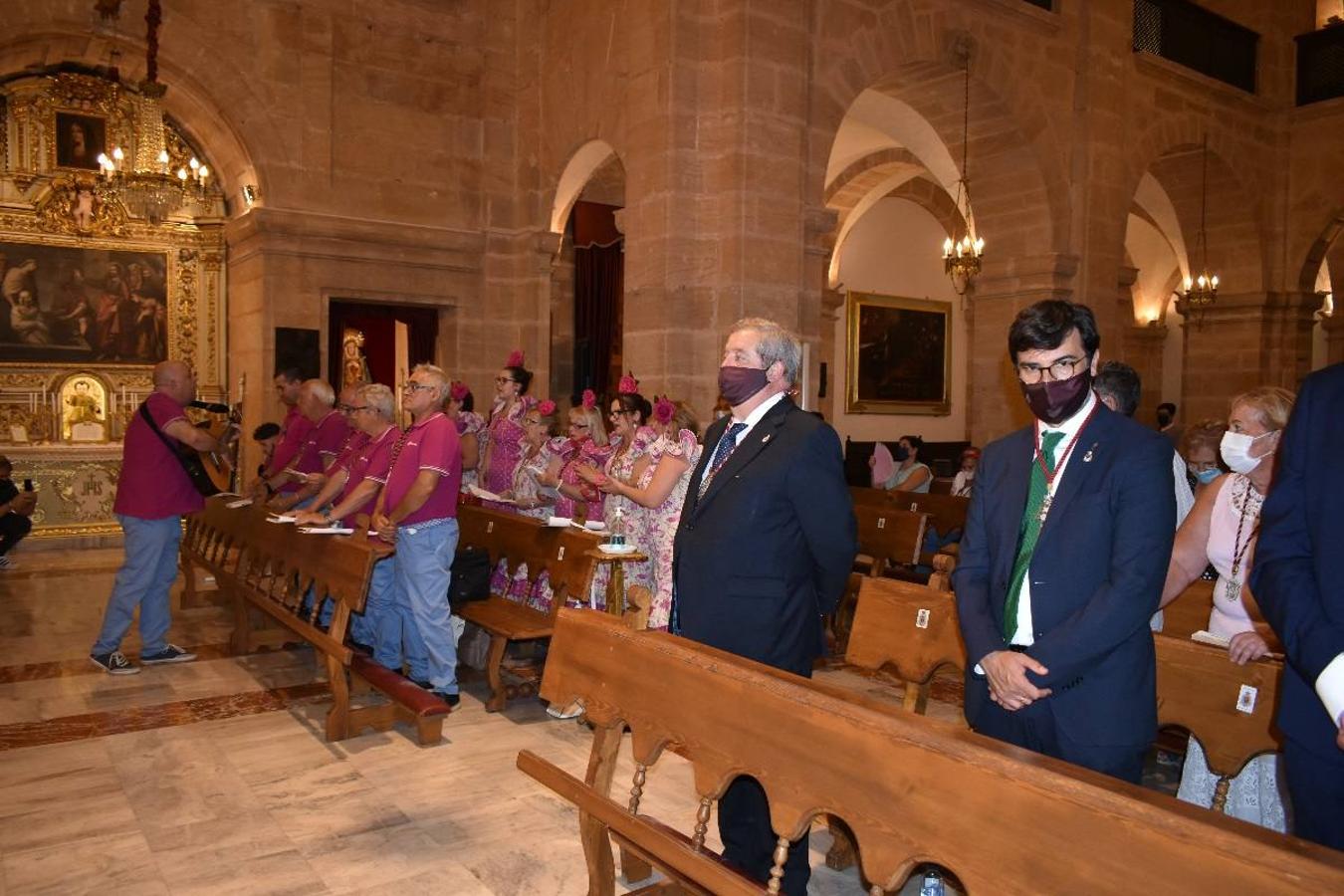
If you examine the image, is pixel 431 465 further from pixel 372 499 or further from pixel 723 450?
pixel 723 450

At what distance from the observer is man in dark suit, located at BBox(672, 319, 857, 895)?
2.71 metres

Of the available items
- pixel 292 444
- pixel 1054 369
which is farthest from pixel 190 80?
pixel 1054 369

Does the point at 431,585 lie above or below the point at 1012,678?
below

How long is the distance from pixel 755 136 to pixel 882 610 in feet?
18.8

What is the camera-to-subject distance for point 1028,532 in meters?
2.24

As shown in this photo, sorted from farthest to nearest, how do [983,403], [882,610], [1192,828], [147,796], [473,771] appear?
[983,403] < [473,771] < [147,796] < [882,610] < [1192,828]

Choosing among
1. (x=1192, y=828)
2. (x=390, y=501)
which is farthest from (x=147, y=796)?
(x=1192, y=828)

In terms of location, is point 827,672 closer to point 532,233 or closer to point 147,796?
point 147,796

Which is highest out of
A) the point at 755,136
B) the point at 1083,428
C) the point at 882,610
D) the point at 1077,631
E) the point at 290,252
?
the point at 755,136

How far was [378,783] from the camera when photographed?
3.91 metres

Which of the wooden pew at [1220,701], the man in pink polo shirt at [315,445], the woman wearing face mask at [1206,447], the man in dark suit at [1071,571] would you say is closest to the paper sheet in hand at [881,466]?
the woman wearing face mask at [1206,447]

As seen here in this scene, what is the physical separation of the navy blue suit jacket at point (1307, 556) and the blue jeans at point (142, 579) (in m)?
5.57

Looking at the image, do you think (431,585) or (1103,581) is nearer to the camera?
(1103,581)

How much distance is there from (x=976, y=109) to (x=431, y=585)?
28.1 ft
